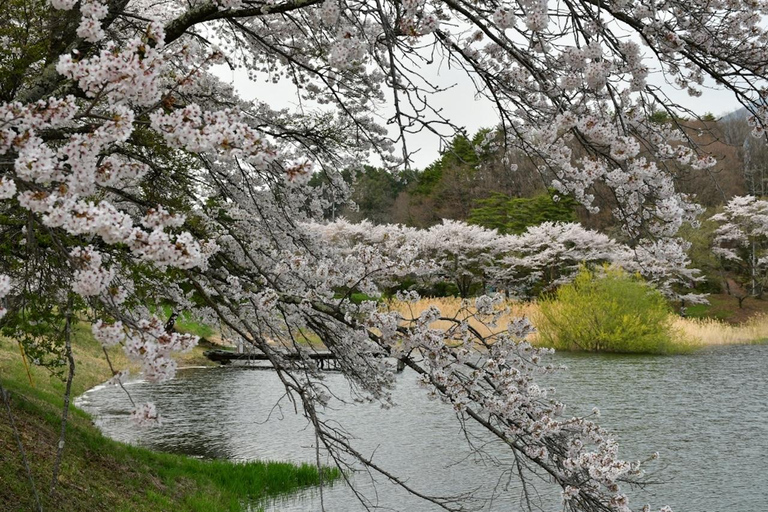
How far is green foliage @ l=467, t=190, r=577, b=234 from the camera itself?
25.0 metres

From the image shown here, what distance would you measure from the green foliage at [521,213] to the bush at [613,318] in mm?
8250

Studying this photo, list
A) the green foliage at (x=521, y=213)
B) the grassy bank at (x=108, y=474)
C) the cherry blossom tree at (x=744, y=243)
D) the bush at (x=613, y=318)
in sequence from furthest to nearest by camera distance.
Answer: the green foliage at (x=521, y=213), the cherry blossom tree at (x=744, y=243), the bush at (x=613, y=318), the grassy bank at (x=108, y=474)

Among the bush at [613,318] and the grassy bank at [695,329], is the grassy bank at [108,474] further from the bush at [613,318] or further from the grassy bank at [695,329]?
the bush at [613,318]

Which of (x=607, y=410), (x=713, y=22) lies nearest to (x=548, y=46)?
(x=713, y=22)

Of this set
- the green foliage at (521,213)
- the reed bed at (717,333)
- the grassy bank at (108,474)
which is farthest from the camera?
the green foliage at (521,213)

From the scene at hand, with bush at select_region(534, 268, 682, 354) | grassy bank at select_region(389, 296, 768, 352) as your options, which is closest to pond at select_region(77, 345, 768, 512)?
bush at select_region(534, 268, 682, 354)

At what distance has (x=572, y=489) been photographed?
3.02 metres

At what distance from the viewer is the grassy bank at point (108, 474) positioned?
4512mm

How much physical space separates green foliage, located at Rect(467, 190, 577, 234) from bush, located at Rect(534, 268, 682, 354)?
27.1 feet

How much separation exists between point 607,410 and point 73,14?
897 cm

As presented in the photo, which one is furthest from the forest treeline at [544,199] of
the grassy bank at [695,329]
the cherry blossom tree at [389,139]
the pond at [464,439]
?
the cherry blossom tree at [389,139]

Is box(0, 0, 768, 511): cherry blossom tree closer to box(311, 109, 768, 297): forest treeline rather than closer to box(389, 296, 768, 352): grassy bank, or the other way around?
box(389, 296, 768, 352): grassy bank

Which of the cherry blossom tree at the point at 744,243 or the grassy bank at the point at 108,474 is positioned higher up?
the cherry blossom tree at the point at 744,243

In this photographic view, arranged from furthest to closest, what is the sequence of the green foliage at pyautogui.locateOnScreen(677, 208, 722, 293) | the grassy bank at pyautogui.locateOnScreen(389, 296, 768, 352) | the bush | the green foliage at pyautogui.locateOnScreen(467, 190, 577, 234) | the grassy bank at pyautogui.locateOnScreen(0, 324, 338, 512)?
the green foliage at pyautogui.locateOnScreen(467, 190, 577, 234), the green foliage at pyautogui.locateOnScreen(677, 208, 722, 293), the grassy bank at pyautogui.locateOnScreen(389, 296, 768, 352), the bush, the grassy bank at pyautogui.locateOnScreen(0, 324, 338, 512)
